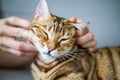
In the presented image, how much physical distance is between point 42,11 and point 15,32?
7 centimetres

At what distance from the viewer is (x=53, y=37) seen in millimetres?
432

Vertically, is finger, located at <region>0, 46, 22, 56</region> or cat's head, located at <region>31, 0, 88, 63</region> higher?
cat's head, located at <region>31, 0, 88, 63</region>

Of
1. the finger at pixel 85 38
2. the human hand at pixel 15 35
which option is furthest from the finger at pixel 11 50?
the finger at pixel 85 38

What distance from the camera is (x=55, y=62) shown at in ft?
1.51

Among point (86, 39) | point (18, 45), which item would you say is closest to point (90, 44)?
point (86, 39)

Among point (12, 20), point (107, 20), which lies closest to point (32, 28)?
point (12, 20)

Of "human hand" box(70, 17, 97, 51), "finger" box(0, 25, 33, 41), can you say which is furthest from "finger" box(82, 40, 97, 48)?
"finger" box(0, 25, 33, 41)

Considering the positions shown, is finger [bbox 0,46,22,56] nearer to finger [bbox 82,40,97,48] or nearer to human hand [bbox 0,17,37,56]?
human hand [bbox 0,17,37,56]

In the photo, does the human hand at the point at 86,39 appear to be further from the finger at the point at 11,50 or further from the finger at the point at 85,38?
the finger at the point at 11,50

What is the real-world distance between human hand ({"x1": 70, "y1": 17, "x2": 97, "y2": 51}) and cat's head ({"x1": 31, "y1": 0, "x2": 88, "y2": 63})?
0.01 meters

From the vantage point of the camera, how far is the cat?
436 mm

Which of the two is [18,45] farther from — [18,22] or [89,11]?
[89,11]

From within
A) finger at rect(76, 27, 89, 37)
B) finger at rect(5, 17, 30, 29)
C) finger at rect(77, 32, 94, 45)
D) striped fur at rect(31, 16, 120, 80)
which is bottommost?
striped fur at rect(31, 16, 120, 80)

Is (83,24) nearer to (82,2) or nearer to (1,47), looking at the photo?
(82,2)
